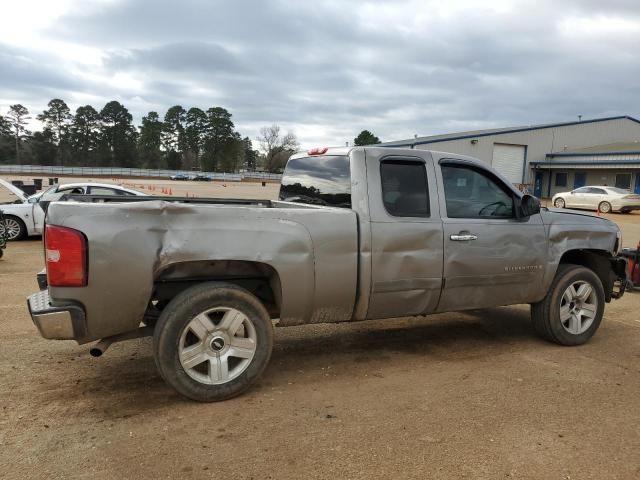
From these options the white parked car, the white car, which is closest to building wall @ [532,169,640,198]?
the white parked car

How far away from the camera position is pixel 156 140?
11606 centimetres

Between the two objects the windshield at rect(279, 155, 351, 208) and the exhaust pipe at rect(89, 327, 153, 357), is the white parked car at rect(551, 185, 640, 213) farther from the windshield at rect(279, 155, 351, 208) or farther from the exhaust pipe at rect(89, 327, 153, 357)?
the exhaust pipe at rect(89, 327, 153, 357)

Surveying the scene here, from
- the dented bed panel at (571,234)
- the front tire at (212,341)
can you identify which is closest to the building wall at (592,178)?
the dented bed panel at (571,234)

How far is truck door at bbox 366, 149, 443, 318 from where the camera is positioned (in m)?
4.21

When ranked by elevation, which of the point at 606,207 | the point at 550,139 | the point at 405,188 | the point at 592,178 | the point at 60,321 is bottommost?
the point at 606,207

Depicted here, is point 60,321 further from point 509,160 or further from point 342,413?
point 509,160

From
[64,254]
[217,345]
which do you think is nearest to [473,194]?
[217,345]

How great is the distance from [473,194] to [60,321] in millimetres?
3610

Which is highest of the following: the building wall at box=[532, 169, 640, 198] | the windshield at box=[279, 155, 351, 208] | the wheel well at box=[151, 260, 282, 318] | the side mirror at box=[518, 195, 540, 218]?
the building wall at box=[532, 169, 640, 198]

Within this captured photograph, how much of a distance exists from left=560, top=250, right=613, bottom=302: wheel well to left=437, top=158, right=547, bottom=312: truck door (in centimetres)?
85

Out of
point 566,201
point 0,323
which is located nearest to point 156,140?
point 566,201

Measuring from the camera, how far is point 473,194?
4.80 meters

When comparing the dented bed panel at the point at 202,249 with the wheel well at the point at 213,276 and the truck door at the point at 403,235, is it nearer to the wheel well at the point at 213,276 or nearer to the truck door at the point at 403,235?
the wheel well at the point at 213,276

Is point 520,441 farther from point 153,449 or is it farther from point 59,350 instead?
point 59,350
